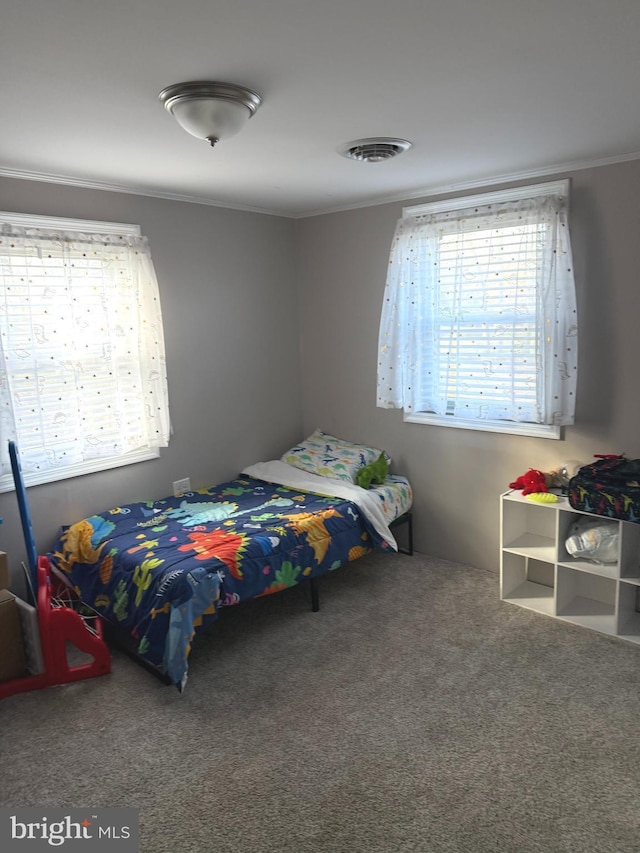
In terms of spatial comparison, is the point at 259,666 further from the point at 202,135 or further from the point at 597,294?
the point at 597,294

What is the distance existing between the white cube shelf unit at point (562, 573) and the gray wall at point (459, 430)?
244 mm

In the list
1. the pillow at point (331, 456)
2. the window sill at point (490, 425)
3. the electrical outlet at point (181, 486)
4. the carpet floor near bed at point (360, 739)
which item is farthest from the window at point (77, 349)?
the window sill at point (490, 425)

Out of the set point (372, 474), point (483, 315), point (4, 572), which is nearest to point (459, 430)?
point (372, 474)

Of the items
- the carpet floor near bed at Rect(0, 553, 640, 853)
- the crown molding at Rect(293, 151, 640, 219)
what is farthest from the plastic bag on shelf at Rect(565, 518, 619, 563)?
the crown molding at Rect(293, 151, 640, 219)

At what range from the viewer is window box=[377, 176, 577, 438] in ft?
10.6

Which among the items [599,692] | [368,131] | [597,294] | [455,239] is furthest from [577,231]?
[599,692]

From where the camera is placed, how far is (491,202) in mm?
3494

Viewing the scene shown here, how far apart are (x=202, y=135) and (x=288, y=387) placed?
2564 millimetres

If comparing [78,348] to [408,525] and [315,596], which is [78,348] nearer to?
[315,596]

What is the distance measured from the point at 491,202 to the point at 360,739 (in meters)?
2.85

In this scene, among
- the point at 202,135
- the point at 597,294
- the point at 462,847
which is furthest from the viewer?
the point at 597,294

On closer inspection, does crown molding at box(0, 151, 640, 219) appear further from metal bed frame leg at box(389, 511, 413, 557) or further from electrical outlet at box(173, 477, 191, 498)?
metal bed frame leg at box(389, 511, 413, 557)

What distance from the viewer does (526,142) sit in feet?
8.98

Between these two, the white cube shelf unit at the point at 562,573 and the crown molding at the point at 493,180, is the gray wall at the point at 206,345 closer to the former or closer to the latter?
the crown molding at the point at 493,180
